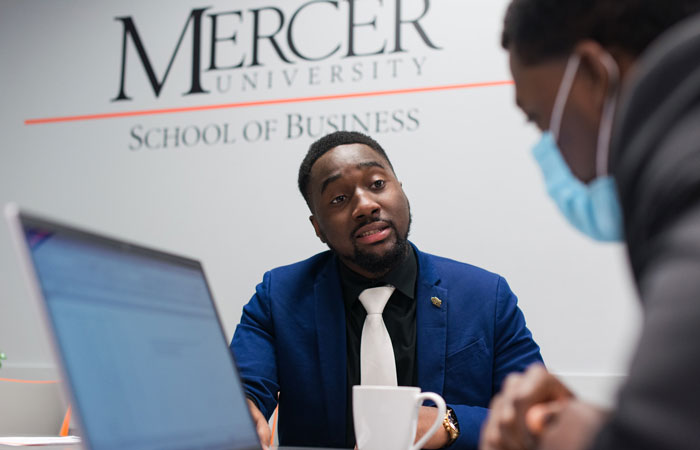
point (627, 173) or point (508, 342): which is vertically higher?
point (627, 173)

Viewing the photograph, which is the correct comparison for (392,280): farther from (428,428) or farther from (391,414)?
(391,414)

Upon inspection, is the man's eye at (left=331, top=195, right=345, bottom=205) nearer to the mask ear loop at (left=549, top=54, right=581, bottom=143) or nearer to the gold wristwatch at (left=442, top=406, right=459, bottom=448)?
the gold wristwatch at (left=442, top=406, right=459, bottom=448)

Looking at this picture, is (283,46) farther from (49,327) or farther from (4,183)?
(49,327)

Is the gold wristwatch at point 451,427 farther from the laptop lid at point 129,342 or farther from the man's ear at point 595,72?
the man's ear at point 595,72

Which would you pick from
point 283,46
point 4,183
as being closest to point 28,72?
point 4,183

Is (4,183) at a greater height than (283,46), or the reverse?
(283,46)

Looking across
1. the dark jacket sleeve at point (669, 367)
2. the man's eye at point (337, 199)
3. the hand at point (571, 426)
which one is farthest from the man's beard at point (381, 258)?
the dark jacket sleeve at point (669, 367)

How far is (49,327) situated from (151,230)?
105 inches

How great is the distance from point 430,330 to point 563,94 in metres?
1.05

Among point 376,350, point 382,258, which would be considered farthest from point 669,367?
point 382,258

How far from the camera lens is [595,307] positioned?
2641mm

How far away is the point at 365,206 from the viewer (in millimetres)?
1736

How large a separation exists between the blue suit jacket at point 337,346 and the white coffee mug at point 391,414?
601mm

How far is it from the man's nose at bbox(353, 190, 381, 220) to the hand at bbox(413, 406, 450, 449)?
0.61 m
